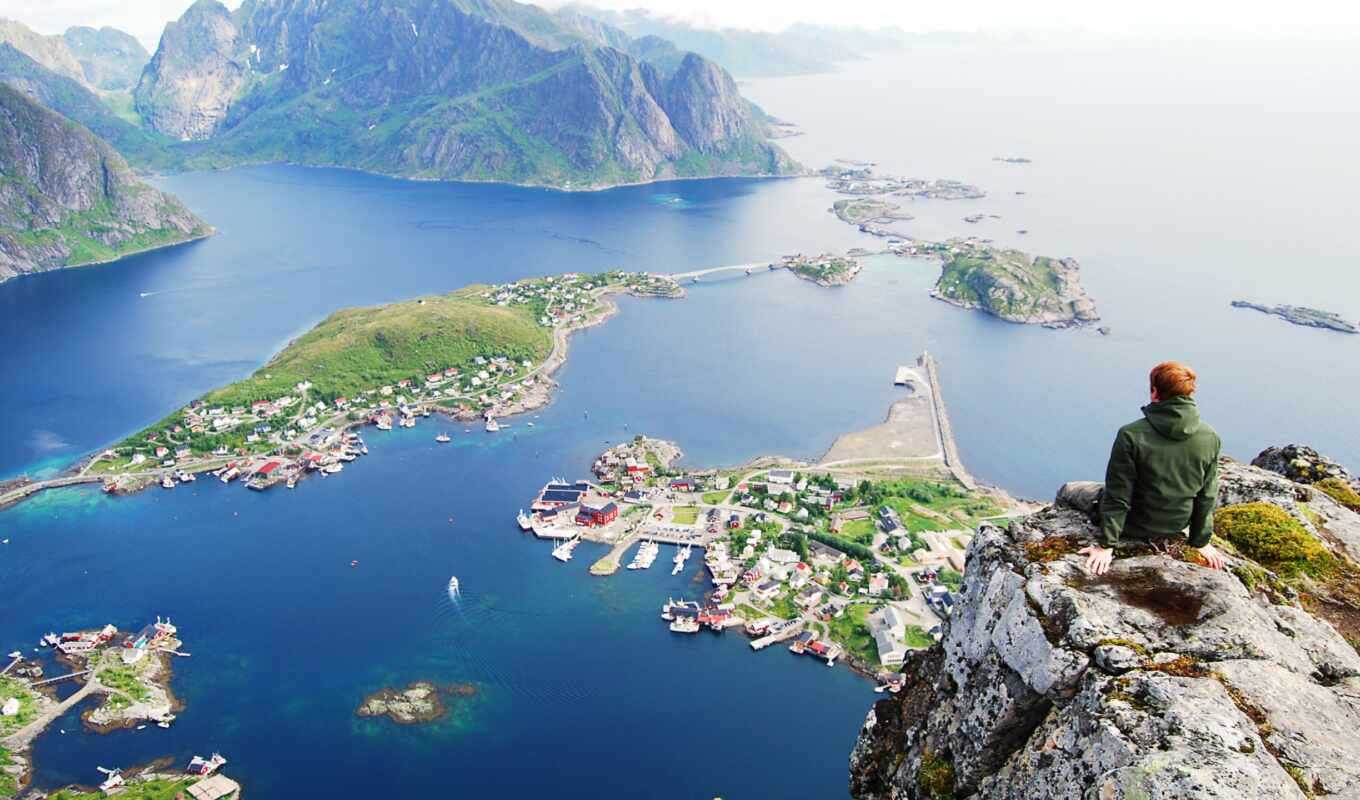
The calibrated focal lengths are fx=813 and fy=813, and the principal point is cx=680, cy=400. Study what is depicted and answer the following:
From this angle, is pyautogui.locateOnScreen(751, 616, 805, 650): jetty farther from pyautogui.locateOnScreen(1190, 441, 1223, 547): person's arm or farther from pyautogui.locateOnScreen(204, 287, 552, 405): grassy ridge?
pyautogui.locateOnScreen(204, 287, 552, 405): grassy ridge

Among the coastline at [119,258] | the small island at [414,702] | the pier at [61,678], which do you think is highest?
the coastline at [119,258]

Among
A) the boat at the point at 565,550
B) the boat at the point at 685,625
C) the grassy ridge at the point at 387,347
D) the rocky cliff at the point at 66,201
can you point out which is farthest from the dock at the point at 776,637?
the rocky cliff at the point at 66,201

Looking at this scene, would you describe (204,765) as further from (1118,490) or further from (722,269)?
(722,269)

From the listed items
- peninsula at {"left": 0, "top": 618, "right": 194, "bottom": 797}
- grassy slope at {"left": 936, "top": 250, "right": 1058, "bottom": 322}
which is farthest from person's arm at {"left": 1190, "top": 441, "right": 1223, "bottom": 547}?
grassy slope at {"left": 936, "top": 250, "right": 1058, "bottom": 322}

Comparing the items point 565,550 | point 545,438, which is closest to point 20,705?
point 565,550

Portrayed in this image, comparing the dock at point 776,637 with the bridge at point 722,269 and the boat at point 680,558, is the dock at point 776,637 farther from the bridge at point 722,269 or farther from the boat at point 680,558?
the bridge at point 722,269

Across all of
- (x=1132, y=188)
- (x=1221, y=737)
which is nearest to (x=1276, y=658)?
(x=1221, y=737)
